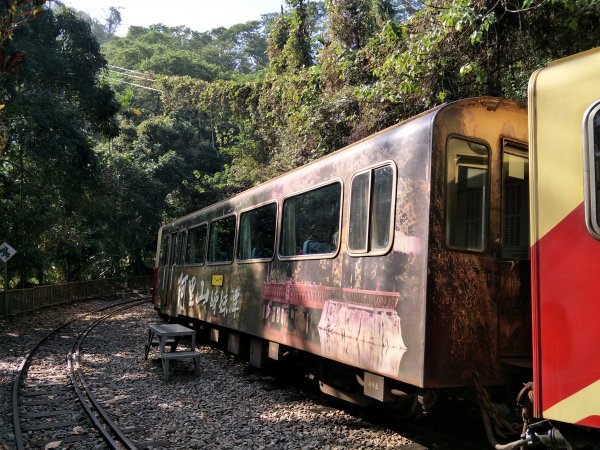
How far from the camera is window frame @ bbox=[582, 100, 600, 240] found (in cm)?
295

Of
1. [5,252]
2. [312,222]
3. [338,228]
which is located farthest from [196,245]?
[5,252]

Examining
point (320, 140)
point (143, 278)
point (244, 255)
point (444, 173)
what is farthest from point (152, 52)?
point (444, 173)

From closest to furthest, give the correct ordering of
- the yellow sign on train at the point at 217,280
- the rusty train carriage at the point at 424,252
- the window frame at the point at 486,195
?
1. the rusty train carriage at the point at 424,252
2. the window frame at the point at 486,195
3. the yellow sign on train at the point at 217,280

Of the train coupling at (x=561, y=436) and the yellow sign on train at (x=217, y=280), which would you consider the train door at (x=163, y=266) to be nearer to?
the yellow sign on train at (x=217, y=280)

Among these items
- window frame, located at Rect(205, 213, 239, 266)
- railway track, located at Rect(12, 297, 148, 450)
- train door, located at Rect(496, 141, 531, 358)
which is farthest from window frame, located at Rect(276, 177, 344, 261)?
railway track, located at Rect(12, 297, 148, 450)

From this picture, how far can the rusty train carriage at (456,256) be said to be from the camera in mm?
3047

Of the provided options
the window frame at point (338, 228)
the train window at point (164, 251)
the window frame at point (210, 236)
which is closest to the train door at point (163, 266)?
the train window at point (164, 251)

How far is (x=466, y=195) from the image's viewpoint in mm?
4496

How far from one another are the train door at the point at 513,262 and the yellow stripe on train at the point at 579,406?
1343mm

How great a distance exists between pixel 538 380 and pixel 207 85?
65.8ft

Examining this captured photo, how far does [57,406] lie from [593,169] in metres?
7.16

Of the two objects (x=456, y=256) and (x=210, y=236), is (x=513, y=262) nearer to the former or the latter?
(x=456, y=256)

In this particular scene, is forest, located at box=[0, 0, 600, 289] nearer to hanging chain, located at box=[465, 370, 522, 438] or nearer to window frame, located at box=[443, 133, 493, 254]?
window frame, located at box=[443, 133, 493, 254]

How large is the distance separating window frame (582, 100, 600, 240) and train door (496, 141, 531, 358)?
5.02ft
